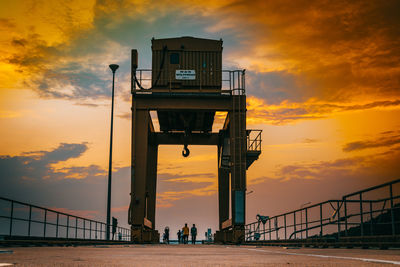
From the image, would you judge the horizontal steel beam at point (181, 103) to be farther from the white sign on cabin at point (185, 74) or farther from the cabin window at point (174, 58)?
the cabin window at point (174, 58)

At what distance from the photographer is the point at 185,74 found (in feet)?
91.8

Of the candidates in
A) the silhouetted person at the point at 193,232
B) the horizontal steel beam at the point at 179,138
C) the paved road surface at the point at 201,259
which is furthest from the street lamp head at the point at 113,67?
the paved road surface at the point at 201,259

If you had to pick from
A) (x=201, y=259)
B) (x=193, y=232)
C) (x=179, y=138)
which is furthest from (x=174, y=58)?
(x=201, y=259)

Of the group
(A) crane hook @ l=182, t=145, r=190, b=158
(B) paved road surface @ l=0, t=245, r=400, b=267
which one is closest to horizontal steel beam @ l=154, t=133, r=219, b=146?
(A) crane hook @ l=182, t=145, r=190, b=158

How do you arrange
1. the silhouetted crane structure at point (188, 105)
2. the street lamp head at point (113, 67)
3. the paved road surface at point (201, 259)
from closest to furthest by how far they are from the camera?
the paved road surface at point (201, 259), the silhouetted crane structure at point (188, 105), the street lamp head at point (113, 67)

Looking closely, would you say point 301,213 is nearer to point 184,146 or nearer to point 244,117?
point 244,117

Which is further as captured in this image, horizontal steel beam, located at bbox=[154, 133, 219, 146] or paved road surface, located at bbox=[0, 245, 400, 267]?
horizontal steel beam, located at bbox=[154, 133, 219, 146]

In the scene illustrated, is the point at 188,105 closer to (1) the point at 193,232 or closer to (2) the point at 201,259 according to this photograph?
(1) the point at 193,232

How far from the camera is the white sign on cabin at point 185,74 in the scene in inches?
1097

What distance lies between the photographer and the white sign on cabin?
27.9 meters

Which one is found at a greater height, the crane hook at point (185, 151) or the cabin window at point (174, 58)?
the cabin window at point (174, 58)

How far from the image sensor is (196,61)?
93.6 ft

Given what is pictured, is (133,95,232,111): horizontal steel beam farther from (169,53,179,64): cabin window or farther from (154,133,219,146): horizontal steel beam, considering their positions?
(154,133,219,146): horizontal steel beam

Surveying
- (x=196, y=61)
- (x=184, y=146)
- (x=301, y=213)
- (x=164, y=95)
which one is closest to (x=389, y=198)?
(x=301, y=213)
